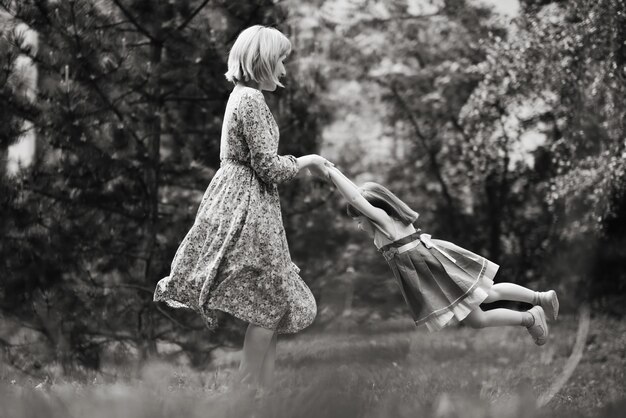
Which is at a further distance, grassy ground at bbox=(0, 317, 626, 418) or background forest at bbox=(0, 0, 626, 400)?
background forest at bbox=(0, 0, 626, 400)

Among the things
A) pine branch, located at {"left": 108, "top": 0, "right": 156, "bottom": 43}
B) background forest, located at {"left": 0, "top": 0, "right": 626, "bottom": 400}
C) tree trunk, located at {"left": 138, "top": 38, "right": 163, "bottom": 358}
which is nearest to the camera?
background forest, located at {"left": 0, "top": 0, "right": 626, "bottom": 400}

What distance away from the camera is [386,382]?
3.94 metres

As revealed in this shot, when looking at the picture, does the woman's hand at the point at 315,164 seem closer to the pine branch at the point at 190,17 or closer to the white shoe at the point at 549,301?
the white shoe at the point at 549,301

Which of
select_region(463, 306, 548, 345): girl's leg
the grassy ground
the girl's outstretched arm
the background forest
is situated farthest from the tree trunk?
select_region(463, 306, 548, 345): girl's leg

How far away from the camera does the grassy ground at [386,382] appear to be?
6.44ft

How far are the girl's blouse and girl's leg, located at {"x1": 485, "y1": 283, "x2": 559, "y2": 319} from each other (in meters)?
0.92

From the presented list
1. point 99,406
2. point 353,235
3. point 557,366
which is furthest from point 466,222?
point 99,406

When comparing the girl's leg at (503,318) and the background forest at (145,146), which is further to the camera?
the background forest at (145,146)

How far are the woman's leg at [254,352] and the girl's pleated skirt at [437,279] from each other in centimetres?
57

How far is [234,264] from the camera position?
2.66 m

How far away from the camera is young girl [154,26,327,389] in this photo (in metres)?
2.66

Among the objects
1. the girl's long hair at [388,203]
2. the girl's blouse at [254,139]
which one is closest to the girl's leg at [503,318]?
the girl's long hair at [388,203]

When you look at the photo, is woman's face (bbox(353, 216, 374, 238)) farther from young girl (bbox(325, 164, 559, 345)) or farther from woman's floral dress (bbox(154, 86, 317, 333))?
woman's floral dress (bbox(154, 86, 317, 333))

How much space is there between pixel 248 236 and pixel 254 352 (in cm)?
40
